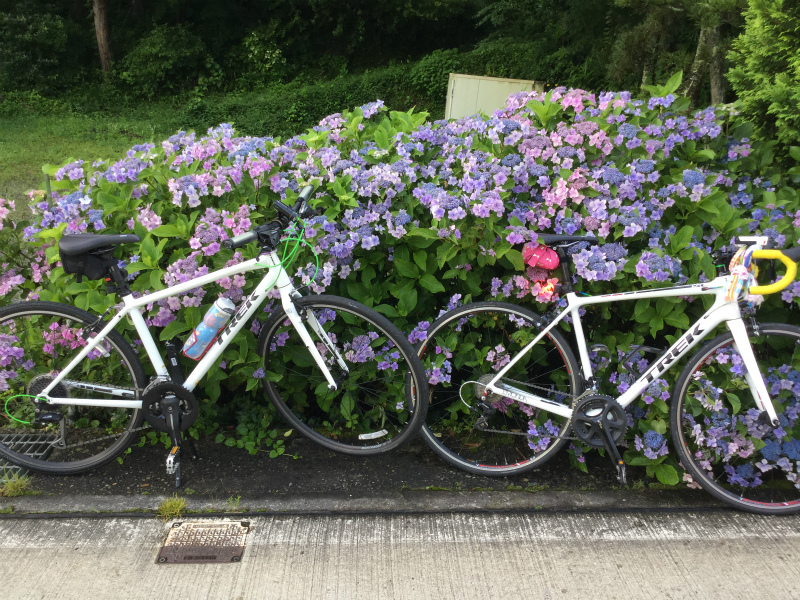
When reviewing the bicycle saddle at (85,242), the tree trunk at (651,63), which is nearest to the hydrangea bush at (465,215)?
the bicycle saddle at (85,242)

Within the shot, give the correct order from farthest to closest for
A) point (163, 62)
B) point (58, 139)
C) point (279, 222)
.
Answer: point (163, 62) → point (58, 139) → point (279, 222)

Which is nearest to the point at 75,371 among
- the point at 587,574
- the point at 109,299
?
the point at 109,299

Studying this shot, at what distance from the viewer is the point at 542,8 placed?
13625mm

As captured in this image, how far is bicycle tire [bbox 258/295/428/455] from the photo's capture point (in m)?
2.67

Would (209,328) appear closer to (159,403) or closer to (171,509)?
(159,403)

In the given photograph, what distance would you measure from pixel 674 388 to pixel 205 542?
2.01 meters

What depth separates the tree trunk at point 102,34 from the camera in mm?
17766

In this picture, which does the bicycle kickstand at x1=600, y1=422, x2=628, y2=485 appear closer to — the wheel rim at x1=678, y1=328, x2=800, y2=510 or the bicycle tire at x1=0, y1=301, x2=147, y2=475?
the wheel rim at x1=678, y1=328, x2=800, y2=510

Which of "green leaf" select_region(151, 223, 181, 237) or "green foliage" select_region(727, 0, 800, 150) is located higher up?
"green foliage" select_region(727, 0, 800, 150)

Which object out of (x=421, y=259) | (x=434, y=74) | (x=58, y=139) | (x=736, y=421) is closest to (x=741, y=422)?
(x=736, y=421)

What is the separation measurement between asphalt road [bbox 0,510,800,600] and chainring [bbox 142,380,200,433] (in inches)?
16.4

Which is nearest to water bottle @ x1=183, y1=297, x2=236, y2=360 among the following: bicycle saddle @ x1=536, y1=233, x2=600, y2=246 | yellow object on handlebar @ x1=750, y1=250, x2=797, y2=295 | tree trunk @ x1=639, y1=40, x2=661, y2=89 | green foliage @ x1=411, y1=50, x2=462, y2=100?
bicycle saddle @ x1=536, y1=233, x2=600, y2=246

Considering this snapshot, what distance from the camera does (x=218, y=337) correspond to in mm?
2709

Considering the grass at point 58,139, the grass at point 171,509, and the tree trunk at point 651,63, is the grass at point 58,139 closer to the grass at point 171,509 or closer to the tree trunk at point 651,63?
the grass at point 171,509
